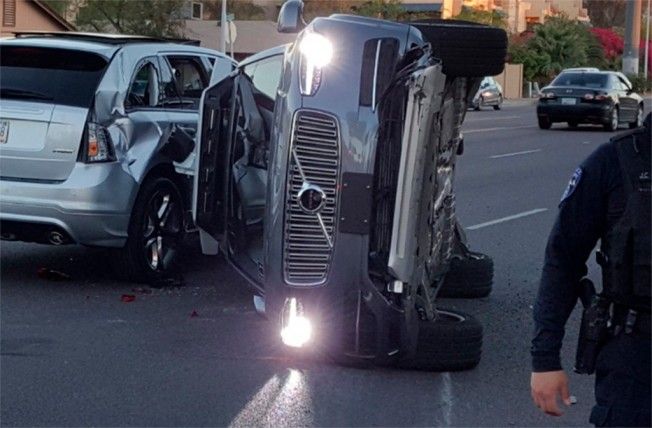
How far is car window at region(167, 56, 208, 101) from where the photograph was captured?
1002 centimetres

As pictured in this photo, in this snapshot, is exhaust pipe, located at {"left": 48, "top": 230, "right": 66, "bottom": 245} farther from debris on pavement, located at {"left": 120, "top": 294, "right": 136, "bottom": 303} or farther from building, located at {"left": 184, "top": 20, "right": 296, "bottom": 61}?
building, located at {"left": 184, "top": 20, "right": 296, "bottom": 61}

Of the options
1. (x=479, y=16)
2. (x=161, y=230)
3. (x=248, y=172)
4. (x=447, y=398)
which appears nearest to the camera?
(x=447, y=398)

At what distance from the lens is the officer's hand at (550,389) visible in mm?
3699

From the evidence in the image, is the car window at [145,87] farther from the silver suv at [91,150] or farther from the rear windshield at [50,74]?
the rear windshield at [50,74]

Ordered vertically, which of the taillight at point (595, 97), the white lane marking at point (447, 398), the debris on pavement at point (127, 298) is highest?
the taillight at point (595, 97)

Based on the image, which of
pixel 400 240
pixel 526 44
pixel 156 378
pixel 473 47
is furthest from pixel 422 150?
pixel 526 44

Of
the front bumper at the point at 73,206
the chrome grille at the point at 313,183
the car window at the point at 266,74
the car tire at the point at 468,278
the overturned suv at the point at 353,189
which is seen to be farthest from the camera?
the car tire at the point at 468,278

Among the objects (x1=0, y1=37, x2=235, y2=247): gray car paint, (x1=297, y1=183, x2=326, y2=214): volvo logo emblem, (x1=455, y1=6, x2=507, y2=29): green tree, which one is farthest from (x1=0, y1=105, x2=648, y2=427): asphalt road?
(x1=455, y1=6, x2=507, y2=29): green tree

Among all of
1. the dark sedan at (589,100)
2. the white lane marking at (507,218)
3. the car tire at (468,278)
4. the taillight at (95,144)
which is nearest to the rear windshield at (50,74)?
the taillight at (95,144)

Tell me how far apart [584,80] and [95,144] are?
23.6 m

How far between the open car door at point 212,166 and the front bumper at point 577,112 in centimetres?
2357

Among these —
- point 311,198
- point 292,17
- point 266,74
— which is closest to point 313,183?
point 311,198

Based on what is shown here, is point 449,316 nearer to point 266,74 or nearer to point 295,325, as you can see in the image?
point 295,325

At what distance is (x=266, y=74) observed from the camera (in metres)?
8.30
